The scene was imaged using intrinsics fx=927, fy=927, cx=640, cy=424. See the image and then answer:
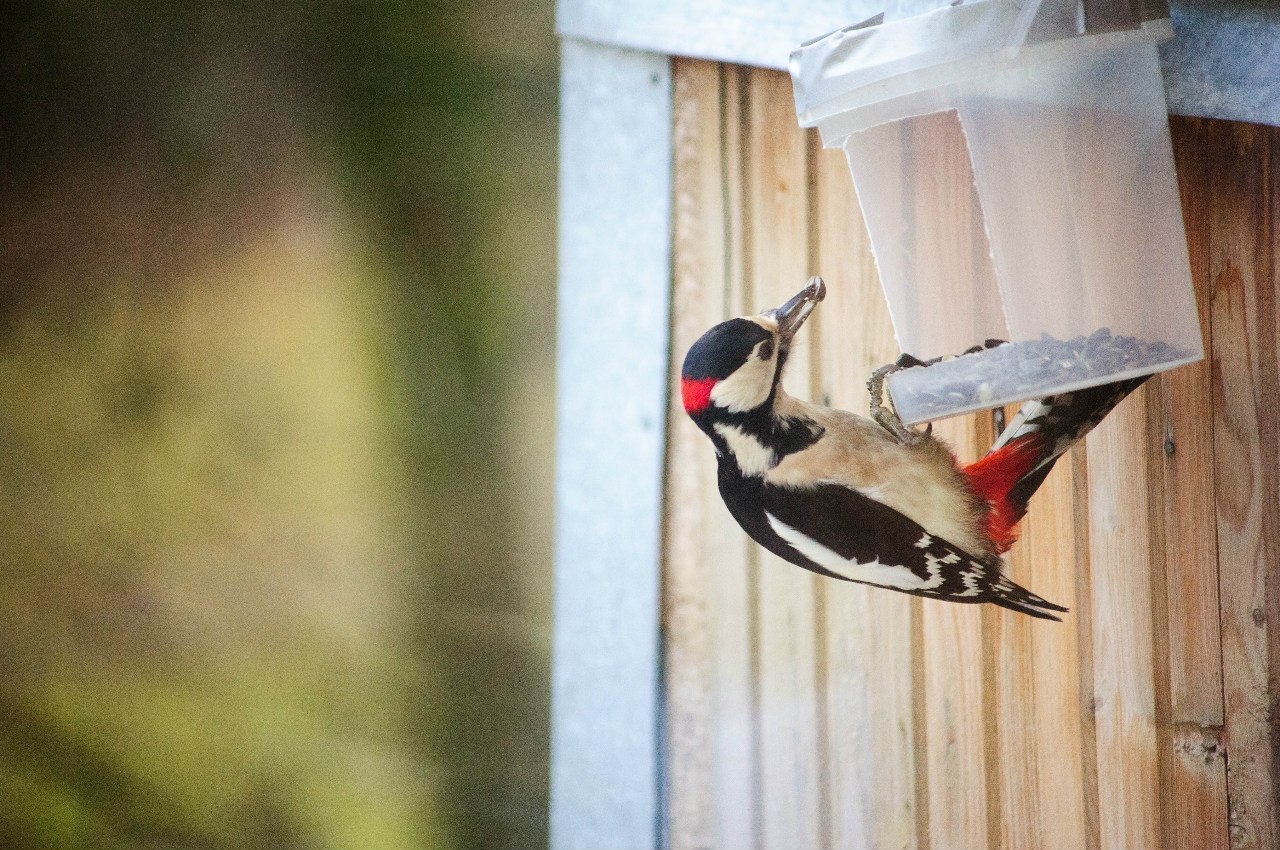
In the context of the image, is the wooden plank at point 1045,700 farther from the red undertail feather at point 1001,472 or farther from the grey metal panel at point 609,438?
the grey metal panel at point 609,438

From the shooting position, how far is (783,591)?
157 cm

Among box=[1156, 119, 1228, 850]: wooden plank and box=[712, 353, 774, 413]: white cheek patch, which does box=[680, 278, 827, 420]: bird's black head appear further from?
box=[1156, 119, 1228, 850]: wooden plank

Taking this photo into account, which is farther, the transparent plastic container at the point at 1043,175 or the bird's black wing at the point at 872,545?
the bird's black wing at the point at 872,545

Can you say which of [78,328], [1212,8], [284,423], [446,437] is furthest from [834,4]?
[78,328]

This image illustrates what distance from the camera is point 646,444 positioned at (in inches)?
60.9

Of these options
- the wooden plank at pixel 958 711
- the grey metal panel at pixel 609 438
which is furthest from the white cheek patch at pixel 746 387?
the wooden plank at pixel 958 711

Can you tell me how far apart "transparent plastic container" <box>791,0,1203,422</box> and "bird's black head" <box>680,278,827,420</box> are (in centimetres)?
16

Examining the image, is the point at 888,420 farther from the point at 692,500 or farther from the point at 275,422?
the point at 275,422

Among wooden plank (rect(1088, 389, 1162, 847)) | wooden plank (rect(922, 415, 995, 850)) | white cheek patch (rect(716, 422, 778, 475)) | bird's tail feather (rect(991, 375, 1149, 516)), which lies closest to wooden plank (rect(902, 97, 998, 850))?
wooden plank (rect(922, 415, 995, 850))

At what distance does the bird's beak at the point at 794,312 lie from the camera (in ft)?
3.77

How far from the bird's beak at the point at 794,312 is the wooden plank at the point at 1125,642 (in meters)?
0.69

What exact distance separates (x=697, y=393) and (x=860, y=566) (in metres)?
0.32

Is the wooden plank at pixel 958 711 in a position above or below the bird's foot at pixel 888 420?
below

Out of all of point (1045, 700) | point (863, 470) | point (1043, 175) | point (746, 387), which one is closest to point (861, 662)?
point (1045, 700)
